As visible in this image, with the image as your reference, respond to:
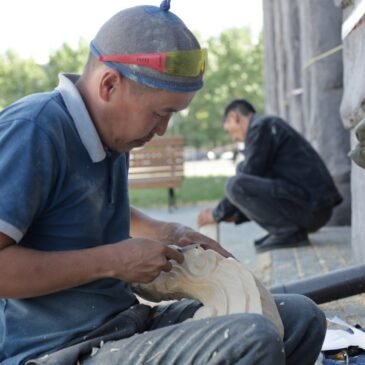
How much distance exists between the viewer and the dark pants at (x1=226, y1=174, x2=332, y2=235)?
6.79 metres

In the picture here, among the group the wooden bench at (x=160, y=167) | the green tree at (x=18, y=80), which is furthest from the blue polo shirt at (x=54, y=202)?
the green tree at (x=18, y=80)

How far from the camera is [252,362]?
6.79ft

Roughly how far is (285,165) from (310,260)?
125 centimetres

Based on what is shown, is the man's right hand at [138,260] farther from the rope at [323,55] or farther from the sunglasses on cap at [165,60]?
the rope at [323,55]

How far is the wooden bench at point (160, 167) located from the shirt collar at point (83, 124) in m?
10.2

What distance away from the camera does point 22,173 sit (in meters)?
2.16

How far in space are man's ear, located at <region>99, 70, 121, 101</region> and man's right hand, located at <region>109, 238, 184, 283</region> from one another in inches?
18.7

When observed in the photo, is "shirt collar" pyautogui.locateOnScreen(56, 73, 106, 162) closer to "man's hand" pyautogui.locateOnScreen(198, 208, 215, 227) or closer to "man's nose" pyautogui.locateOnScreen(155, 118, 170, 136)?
"man's nose" pyautogui.locateOnScreen(155, 118, 170, 136)

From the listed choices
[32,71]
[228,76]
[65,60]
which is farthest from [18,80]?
[228,76]

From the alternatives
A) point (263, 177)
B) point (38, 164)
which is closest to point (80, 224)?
point (38, 164)

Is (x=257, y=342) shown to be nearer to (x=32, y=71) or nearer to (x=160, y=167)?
(x=160, y=167)

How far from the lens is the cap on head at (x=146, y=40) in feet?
7.71

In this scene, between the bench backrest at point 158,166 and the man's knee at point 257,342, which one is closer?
the man's knee at point 257,342

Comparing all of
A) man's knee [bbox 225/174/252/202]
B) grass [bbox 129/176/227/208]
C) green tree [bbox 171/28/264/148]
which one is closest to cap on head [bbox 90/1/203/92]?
man's knee [bbox 225/174/252/202]
